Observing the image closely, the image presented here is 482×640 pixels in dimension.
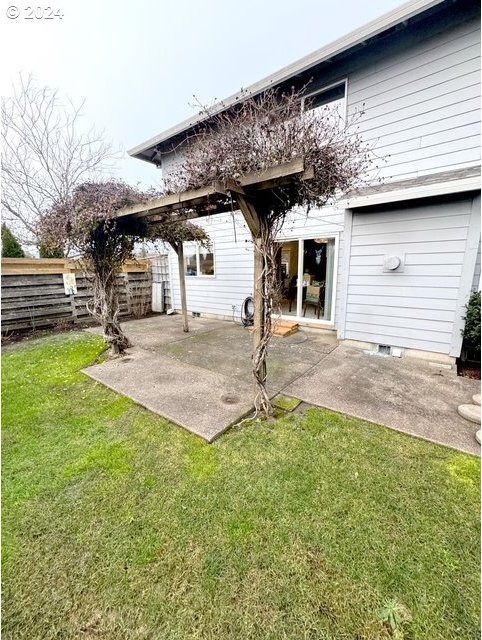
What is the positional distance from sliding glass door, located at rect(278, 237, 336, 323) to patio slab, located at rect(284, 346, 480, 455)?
1.77 metres

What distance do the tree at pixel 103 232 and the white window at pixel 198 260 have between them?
92.0 inches

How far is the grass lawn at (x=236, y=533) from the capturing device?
1.31 meters

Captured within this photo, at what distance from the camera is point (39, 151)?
9.77 metres

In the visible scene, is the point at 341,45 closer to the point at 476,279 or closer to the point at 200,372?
the point at 476,279

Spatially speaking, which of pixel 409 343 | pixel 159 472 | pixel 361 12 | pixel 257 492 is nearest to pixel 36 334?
pixel 159 472

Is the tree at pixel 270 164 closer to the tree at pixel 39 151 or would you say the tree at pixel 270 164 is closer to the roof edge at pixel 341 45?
the roof edge at pixel 341 45

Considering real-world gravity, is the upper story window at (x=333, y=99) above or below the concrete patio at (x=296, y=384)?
above

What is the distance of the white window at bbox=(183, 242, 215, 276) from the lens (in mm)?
7953

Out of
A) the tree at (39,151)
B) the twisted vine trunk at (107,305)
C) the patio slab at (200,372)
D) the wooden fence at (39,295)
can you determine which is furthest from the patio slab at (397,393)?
the tree at (39,151)

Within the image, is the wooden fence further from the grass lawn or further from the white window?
the grass lawn

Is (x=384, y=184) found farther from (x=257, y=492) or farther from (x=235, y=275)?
(x=257, y=492)

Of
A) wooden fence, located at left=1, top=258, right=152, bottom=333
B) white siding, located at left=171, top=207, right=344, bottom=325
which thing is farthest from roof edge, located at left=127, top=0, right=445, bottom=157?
wooden fence, located at left=1, top=258, right=152, bottom=333

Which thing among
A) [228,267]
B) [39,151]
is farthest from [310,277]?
[39,151]

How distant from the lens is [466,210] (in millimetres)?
3857
